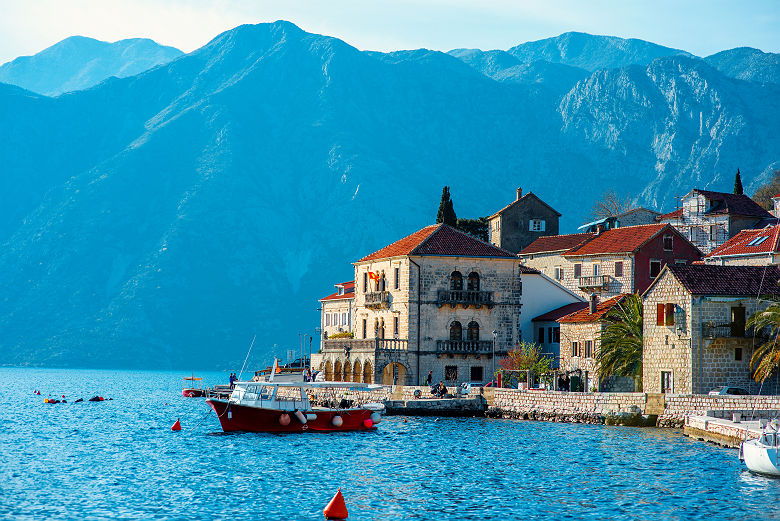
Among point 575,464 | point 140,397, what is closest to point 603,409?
point 575,464

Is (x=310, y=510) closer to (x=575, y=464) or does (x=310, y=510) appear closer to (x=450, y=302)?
(x=575, y=464)

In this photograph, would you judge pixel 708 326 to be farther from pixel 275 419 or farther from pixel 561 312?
pixel 275 419

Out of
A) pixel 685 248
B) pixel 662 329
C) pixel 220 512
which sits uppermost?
pixel 685 248

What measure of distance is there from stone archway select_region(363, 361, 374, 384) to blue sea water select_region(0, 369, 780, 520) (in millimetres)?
10322

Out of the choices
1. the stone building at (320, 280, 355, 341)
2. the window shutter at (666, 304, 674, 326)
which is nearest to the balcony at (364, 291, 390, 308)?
the stone building at (320, 280, 355, 341)

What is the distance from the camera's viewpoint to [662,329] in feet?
191

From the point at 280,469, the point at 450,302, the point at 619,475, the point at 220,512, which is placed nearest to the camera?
the point at 220,512

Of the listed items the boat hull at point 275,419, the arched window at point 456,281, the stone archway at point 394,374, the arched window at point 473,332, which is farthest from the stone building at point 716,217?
the boat hull at point 275,419

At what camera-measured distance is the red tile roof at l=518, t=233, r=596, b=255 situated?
308 ft

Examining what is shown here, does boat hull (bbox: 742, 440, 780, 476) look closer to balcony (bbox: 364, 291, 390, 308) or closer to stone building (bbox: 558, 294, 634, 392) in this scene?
stone building (bbox: 558, 294, 634, 392)

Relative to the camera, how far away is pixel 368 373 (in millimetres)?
74625

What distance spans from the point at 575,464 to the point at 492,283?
32935mm

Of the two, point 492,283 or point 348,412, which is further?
point 492,283

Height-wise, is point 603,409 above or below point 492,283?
below
